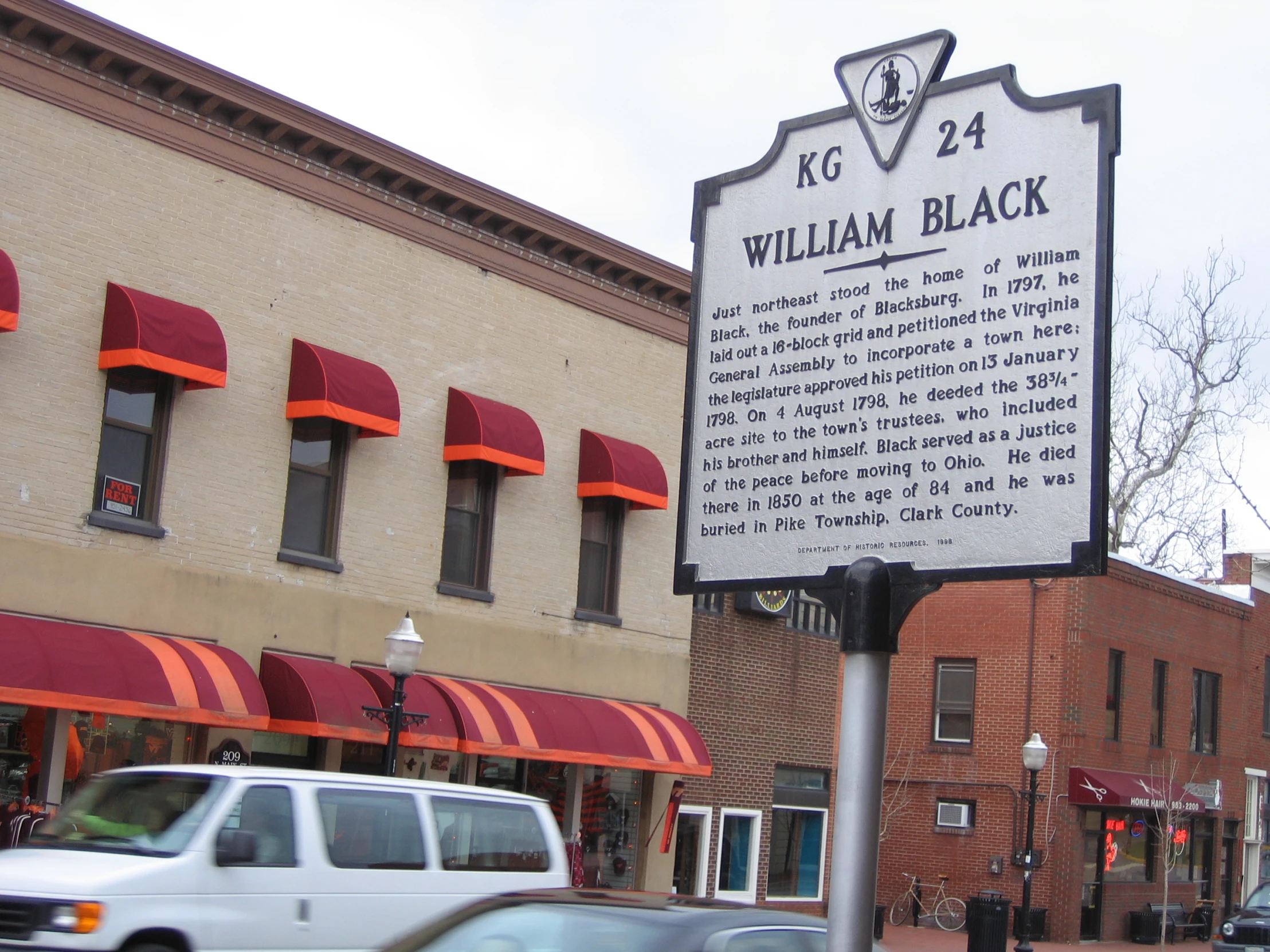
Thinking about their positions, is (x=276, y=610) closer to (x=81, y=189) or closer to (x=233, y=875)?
(x=81, y=189)

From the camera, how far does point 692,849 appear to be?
913 inches

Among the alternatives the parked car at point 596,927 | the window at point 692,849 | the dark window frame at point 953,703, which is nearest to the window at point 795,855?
the window at point 692,849

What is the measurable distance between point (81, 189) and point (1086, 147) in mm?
13785

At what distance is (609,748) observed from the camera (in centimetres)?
2025

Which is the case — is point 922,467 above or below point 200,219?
below

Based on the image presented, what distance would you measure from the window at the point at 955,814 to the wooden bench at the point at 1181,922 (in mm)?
4606

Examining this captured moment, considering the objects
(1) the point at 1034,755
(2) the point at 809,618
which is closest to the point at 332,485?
(2) the point at 809,618

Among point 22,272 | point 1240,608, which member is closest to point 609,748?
point 22,272

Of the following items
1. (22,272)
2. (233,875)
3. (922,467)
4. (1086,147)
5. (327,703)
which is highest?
(22,272)

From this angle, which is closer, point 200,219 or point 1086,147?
point 1086,147

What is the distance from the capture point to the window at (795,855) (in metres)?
24.9

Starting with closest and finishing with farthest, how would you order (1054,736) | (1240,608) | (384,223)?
1. (384,223)
2. (1054,736)
3. (1240,608)

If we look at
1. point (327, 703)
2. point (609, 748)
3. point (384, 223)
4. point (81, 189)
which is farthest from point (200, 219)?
point (609, 748)

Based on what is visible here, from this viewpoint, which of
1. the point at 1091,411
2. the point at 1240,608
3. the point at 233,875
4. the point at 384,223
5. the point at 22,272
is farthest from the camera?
the point at 1240,608
